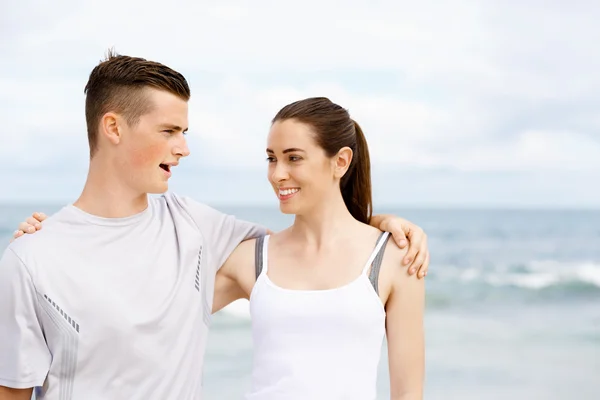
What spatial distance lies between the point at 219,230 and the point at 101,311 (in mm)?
566

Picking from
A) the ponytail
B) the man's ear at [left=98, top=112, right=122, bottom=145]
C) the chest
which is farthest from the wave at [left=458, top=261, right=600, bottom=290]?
the man's ear at [left=98, top=112, right=122, bottom=145]

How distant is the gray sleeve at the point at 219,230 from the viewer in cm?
299

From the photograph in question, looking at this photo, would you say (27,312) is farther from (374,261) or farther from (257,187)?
(257,187)

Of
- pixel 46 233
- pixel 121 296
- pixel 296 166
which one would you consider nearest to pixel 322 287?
pixel 296 166

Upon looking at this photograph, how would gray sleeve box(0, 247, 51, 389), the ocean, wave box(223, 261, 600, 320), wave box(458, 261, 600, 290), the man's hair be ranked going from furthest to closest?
wave box(458, 261, 600, 290)
wave box(223, 261, 600, 320)
the ocean
the man's hair
gray sleeve box(0, 247, 51, 389)

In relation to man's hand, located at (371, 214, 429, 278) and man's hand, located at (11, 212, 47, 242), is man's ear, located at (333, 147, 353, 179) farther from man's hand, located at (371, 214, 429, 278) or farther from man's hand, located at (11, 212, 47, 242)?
man's hand, located at (11, 212, 47, 242)

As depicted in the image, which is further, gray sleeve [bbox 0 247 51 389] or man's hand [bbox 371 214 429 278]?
man's hand [bbox 371 214 429 278]

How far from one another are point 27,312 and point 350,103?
1738 centimetres

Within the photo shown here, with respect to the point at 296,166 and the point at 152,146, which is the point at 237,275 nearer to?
the point at 296,166

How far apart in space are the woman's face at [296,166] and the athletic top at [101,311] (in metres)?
0.39

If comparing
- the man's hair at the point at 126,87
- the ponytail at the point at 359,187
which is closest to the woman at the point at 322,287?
the ponytail at the point at 359,187

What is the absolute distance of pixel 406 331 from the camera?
112 inches

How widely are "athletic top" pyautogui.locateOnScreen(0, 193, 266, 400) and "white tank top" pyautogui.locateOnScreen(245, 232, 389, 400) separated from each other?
25cm

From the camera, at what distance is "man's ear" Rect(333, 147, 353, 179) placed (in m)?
2.95
